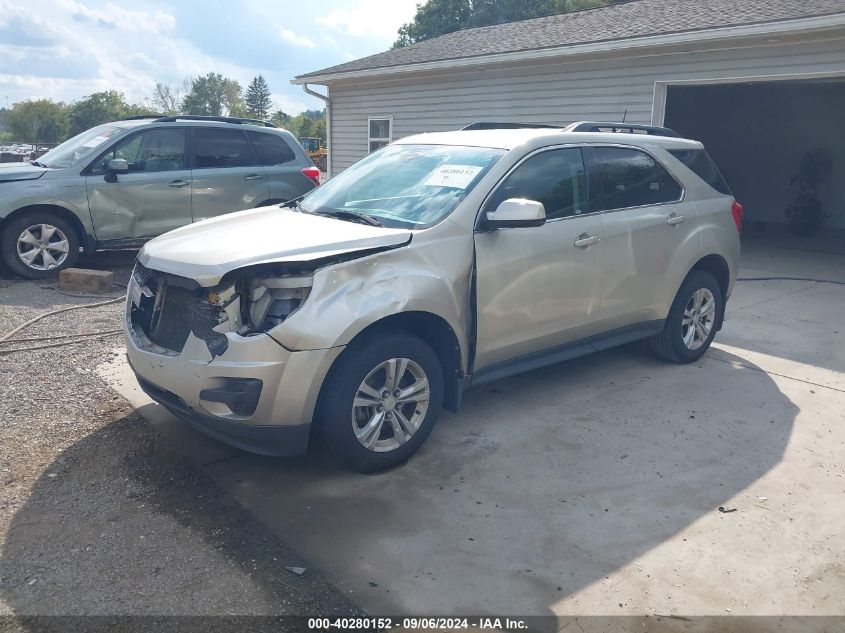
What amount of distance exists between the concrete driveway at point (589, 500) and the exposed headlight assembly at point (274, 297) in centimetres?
96

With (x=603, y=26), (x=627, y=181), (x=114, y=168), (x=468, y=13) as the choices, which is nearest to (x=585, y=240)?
(x=627, y=181)

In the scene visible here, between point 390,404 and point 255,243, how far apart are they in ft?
3.71

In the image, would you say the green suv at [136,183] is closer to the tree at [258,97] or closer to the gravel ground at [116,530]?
the gravel ground at [116,530]

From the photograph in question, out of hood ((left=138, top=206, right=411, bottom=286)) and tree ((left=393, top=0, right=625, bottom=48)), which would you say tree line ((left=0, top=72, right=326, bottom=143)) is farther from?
hood ((left=138, top=206, right=411, bottom=286))

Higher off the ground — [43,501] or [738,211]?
[738,211]

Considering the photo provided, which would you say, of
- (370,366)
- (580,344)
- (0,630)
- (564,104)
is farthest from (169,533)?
(564,104)

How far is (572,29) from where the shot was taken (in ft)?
41.1

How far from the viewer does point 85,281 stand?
26.0 ft

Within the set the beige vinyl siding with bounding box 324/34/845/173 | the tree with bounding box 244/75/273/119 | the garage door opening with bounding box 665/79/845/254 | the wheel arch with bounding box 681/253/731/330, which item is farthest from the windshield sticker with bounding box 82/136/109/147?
the tree with bounding box 244/75/273/119

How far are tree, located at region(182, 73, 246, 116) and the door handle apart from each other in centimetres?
8828

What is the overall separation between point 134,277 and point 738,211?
4970 millimetres

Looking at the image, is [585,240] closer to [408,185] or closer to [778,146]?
[408,185]

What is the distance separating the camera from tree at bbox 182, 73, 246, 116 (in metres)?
89.0

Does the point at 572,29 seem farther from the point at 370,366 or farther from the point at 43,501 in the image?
the point at 43,501
